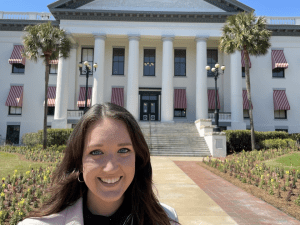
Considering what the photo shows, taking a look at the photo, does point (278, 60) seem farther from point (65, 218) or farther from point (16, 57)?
point (65, 218)

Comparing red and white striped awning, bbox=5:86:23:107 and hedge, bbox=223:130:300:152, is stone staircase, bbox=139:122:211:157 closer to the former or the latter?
hedge, bbox=223:130:300:152

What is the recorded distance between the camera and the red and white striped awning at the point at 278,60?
29.3 metres

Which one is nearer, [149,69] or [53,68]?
[53,68]

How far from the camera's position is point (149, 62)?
30812 millimetres

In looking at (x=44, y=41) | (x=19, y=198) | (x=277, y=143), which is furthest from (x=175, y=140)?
(x=19, y=198)

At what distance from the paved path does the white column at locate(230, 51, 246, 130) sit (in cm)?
1862

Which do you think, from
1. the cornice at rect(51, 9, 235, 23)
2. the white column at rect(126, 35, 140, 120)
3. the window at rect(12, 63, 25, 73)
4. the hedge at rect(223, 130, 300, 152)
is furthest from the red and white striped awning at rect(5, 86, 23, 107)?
the hedge at rect(223, 130, 300, 152)

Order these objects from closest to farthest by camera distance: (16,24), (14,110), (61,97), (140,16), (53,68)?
(61,97)
(140,16)
(14,110)
(16,24)
(53,68)

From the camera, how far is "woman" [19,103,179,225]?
141 centimetres

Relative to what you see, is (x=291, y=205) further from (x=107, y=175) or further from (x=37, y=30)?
(x=37, y=30)

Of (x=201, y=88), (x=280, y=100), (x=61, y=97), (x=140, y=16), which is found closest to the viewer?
(x=61, y=97)

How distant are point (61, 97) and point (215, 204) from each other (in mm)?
23358

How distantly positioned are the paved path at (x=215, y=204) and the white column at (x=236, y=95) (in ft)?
61.1

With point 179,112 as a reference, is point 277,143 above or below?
below
